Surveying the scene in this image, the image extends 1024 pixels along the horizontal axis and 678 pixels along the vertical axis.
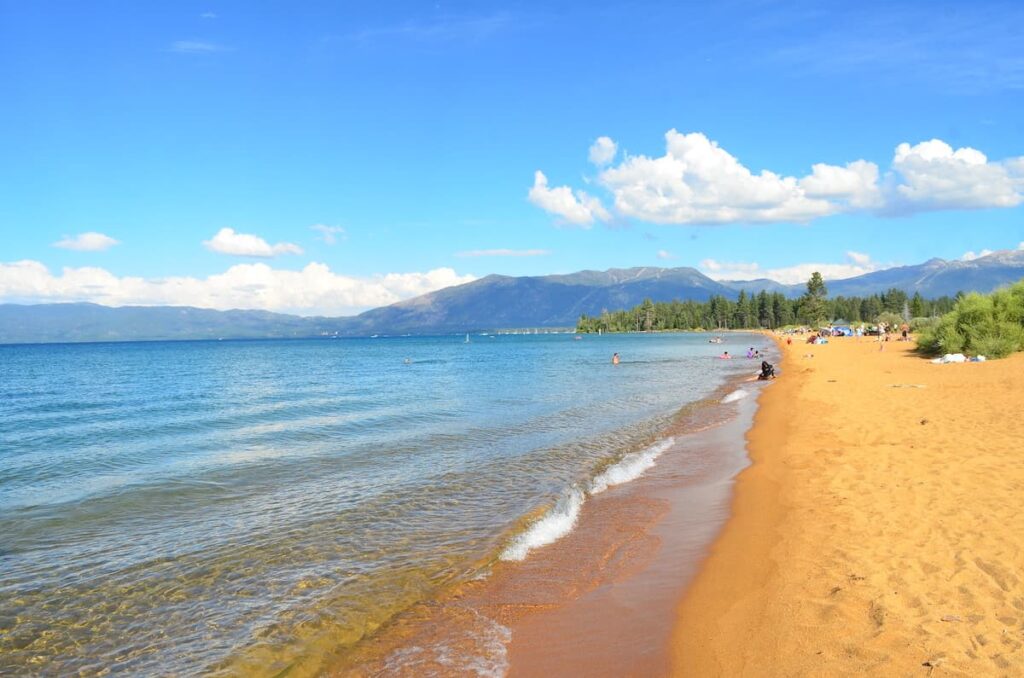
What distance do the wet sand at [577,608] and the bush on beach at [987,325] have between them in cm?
3545

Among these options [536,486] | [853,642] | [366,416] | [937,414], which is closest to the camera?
[853,642]

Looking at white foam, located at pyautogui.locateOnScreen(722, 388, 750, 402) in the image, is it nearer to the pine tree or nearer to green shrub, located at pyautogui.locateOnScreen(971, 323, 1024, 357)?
green shrub, located at pyautogui.locateOnScreen(971, 323, 1024, 357)

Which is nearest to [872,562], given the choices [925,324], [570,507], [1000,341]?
[570,507]

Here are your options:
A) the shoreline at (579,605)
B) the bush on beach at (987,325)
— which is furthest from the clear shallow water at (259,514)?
the bush on beach at (987,325)

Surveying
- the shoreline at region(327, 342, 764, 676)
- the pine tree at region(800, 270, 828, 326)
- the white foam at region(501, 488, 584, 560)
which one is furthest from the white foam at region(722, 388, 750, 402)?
the pine tree at region(800, 270, 828, 326)

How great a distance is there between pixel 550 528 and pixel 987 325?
42196mm

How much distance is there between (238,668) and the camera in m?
6.61

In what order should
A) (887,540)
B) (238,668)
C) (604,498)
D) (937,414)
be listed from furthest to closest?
(937,414) → (604,498) → (887,540) → (238,668)

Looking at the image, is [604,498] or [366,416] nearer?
[604,498]

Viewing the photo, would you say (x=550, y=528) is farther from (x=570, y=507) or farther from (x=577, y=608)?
(x=577, y=608)

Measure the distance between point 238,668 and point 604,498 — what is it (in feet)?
27.1

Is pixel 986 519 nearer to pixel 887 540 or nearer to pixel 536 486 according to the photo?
pixel 887 540

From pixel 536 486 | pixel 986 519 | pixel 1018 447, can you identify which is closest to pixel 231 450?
pixel 536 486

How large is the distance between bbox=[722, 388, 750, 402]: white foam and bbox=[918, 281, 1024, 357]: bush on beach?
16.3 metres
